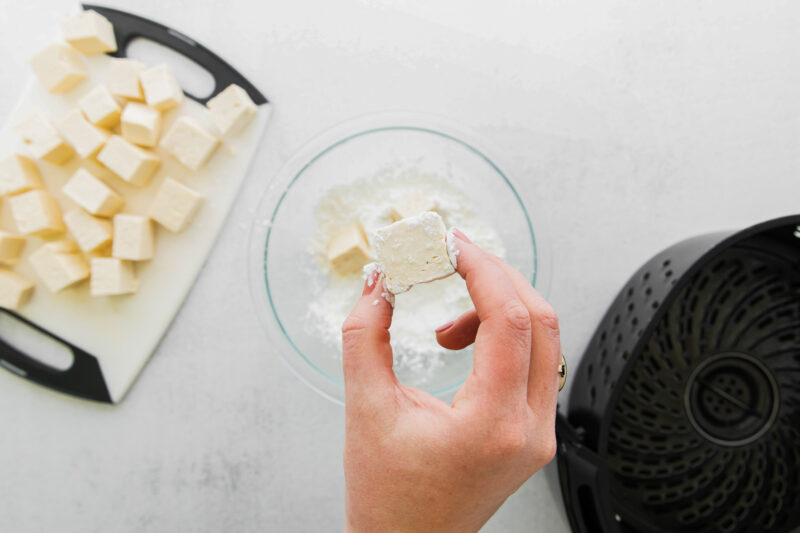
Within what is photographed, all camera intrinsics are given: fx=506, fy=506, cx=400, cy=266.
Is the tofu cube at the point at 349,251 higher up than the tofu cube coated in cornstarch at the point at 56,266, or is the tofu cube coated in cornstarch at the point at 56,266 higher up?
A: the tofu cube at the point at 349,251

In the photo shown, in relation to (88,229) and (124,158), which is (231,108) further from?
(88,229)

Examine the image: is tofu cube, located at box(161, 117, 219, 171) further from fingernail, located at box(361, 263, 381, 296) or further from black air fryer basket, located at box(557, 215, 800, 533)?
black air fryer basket, located at box(557, 215, 800, 533)

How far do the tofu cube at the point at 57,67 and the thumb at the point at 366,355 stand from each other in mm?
1010

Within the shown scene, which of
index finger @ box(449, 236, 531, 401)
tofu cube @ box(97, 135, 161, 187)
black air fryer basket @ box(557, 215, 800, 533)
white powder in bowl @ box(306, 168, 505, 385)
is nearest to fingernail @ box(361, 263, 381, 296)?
index finger @ box(449, 236, 531, 401)

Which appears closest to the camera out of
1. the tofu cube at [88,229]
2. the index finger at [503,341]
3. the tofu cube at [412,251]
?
the index finger at [503,341]

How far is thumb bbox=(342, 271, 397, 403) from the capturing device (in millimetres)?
634

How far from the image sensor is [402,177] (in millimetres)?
1094

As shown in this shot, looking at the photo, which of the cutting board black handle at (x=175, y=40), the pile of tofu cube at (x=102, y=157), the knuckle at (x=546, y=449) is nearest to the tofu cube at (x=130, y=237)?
the pile of tofu cube at (x=102, y=157)

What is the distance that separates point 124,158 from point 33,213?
25 cm

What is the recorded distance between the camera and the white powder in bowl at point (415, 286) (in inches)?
42.1

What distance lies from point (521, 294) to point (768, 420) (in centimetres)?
66

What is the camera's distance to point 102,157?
1159mm

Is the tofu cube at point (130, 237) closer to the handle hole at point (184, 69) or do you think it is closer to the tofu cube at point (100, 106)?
the tofu cube at point (100, 106)

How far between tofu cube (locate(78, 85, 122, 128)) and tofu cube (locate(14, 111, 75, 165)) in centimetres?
9
